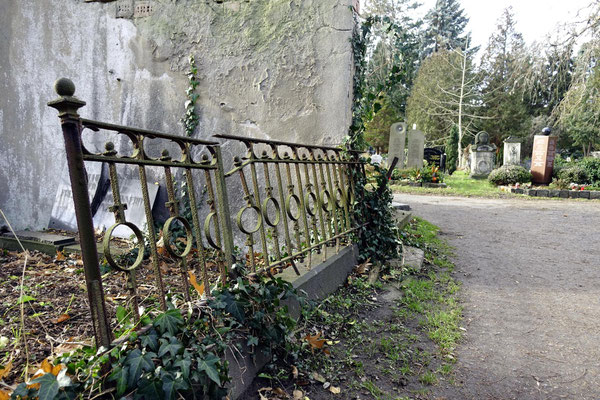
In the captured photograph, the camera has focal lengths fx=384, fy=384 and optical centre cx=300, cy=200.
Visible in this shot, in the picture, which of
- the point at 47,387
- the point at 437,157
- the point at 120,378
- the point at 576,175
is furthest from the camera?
the point at 437,157

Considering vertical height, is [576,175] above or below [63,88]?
below

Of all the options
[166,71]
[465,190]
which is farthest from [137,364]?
[465,190]

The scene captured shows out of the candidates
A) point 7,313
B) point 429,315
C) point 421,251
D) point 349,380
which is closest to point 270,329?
point 349,380

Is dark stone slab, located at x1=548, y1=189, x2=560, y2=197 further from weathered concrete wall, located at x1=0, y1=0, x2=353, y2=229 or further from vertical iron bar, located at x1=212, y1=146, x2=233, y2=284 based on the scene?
vertical iron bar, located at x1=212, y1=146, x2=233, y2=284

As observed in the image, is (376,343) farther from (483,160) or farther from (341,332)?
(483,160)

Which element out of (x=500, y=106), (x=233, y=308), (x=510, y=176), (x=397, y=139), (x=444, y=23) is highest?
(x=444, y=23)

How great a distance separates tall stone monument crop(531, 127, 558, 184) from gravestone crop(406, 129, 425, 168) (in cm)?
430

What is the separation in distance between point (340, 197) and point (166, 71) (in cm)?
255

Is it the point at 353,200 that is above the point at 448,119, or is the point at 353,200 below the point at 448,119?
below

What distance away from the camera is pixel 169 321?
4.85 feet

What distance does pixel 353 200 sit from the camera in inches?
150

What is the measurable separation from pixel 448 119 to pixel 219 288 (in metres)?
30.9

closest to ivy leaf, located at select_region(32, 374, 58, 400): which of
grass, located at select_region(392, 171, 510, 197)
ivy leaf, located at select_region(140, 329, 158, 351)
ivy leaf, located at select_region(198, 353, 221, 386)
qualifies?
ivy leaf, located at select_region(140, 329, 158, 351)

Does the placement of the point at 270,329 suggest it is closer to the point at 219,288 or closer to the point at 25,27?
the point at 219,288
